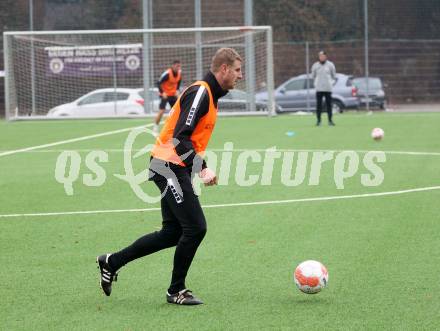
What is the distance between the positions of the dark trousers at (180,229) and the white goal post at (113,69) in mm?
25684

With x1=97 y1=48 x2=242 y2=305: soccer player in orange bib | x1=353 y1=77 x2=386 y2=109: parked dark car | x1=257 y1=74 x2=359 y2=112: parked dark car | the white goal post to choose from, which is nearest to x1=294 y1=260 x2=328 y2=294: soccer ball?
x1=97 y1=48 x2=242 y2=305: soccer player in orange bib

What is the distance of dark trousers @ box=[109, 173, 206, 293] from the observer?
7.13 metres

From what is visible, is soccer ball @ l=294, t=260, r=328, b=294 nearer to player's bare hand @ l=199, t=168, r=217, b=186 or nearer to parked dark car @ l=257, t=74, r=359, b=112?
player's bare hand @ l=199, t=168, r=217, b=186

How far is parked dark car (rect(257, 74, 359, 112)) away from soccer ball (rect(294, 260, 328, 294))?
2979 centimetres

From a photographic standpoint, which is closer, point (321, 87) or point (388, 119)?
point (321, 87)

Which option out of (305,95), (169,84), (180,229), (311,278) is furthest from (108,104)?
(311,278)

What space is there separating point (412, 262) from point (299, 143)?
41.2ft

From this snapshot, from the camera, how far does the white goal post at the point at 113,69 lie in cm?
3378

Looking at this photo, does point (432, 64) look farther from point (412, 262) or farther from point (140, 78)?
point (412, 262)

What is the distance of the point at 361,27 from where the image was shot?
140 ft

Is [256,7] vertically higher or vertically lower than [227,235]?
higher

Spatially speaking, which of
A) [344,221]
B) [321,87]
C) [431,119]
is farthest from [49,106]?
[344,221]

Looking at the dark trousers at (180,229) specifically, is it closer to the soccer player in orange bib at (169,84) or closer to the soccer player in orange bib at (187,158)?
the soccer player in orange bib at (187,158)

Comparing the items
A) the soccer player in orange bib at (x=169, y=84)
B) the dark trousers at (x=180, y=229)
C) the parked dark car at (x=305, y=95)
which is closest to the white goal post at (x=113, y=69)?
the parked dark car at (x=305, y=95)
